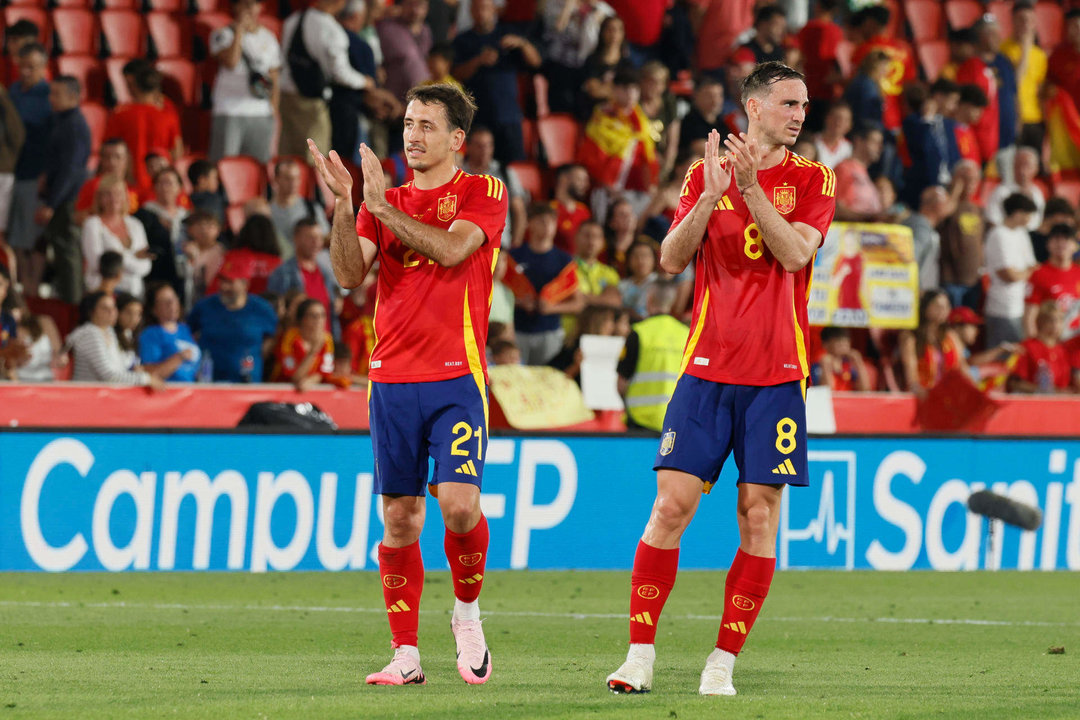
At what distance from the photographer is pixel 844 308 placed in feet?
51.3

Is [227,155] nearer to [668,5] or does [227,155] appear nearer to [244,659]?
[668,5]

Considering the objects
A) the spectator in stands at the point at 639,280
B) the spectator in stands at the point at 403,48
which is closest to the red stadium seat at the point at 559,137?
the spectator in stands at the point at 403,48

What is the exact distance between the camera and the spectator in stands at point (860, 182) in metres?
16.2

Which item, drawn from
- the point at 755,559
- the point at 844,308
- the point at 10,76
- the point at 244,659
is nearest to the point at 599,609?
the point at 244,659

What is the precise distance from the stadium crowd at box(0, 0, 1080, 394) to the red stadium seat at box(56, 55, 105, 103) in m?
0.03

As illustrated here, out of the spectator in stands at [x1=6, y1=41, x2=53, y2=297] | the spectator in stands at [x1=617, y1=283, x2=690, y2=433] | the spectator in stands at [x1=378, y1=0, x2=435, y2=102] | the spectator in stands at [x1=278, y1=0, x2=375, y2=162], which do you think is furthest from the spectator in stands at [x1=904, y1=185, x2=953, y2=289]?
the spectator in stands at [x1=6, y1=41, x2=53, y2=297]

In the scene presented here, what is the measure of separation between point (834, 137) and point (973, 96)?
7.44ft

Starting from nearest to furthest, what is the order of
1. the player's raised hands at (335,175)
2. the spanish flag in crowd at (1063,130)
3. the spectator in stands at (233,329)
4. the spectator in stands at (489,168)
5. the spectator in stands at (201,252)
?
the player's raised hands at (335,175) → the spectator in stands at (233,329) → the spectator in stands at (201,252) → the spectator in stands at (489,168) → the spanish flag in crowd at (1063,130)

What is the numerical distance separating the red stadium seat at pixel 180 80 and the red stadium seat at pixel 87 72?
577 mm

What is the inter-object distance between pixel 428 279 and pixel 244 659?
1.96 meters

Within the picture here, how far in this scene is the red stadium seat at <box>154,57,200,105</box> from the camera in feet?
53.1

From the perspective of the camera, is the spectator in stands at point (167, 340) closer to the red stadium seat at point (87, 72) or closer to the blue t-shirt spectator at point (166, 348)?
the blue t-shirt spectator at point (166, 348)

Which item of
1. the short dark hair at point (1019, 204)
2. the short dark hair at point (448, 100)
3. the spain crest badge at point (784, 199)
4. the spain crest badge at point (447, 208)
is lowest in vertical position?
the spain crest badge at point (447, 208)

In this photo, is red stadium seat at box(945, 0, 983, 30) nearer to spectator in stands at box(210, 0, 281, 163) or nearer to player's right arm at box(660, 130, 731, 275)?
spectator in stands at box(210, 0, 281, 163)
